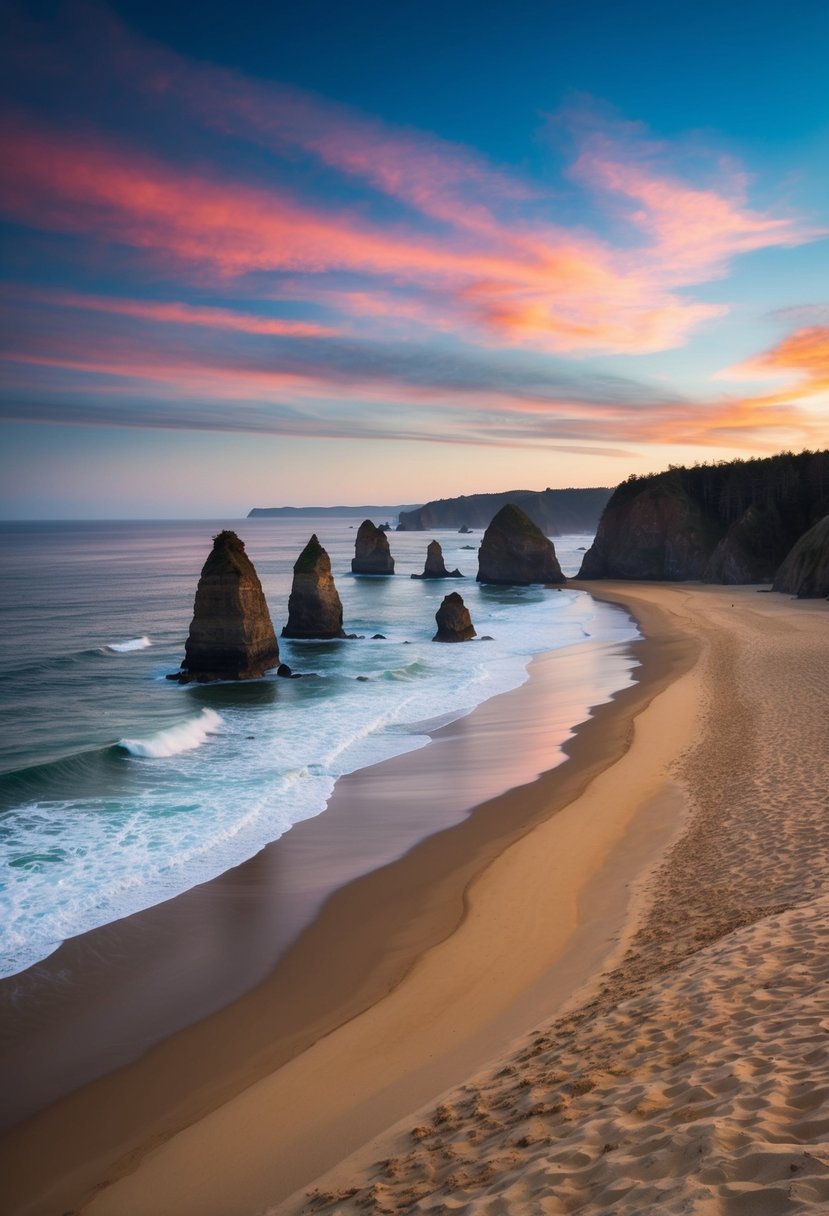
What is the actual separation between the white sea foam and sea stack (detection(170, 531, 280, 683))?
28.2ft

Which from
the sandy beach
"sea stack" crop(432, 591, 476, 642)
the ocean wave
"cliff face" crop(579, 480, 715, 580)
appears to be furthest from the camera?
"cliff face" crop(579, 480, 715, 580)

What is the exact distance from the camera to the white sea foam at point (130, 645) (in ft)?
140

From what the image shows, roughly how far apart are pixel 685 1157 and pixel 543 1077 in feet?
6.63

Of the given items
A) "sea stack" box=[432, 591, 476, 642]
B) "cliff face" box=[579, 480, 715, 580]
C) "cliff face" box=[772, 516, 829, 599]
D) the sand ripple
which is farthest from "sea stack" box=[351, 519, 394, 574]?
the sand ripple

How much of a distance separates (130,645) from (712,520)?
2714 inches

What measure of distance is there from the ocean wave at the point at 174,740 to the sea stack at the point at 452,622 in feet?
69.2

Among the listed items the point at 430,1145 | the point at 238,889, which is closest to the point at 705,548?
the point at 238,889

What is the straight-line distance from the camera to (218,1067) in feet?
27.6

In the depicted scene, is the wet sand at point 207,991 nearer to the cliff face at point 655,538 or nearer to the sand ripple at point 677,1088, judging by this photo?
the sand ripple at point 677,1088

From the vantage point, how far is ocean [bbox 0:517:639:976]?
14.2m

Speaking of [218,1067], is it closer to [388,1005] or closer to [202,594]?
[388,1005]

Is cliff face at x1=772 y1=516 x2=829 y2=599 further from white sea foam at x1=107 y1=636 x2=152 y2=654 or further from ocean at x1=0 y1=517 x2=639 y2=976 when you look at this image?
white sea foam at x1=107 y1=636 x2=152 y2=654

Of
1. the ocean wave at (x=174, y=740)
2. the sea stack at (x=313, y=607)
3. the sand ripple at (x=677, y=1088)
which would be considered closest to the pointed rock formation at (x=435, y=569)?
the sea stack at (x=313, y=607)

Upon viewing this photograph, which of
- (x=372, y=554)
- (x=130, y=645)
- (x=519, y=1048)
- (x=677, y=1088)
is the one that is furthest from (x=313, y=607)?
(x=372, y=554)
